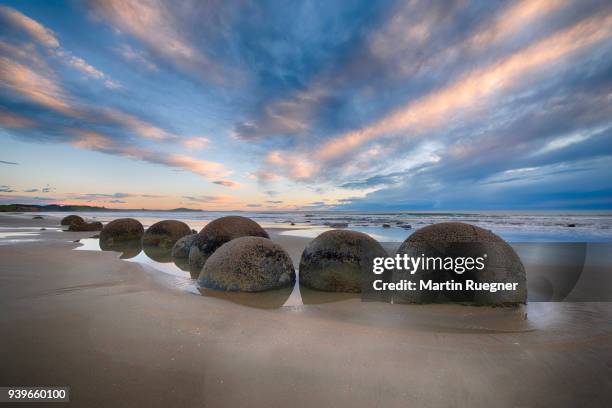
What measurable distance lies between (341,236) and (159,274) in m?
4.61

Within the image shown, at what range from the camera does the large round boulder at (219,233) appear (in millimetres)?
7715

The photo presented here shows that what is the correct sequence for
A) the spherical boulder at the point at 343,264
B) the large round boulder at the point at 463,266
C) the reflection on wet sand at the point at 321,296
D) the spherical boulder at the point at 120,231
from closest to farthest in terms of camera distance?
the large round boulder at the point at 463,266, the reflection on wet sand at the point at 321,296, the spherical boulder at the point at 343,264, the spherical boulder at the point at 120,231

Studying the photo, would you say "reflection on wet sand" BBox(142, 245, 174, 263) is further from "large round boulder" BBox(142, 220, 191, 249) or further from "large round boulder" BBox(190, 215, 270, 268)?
"large round boulder" BBox(190, 215, 270, 268)

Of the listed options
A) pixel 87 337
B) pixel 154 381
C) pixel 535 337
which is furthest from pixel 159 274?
pixel 535 337

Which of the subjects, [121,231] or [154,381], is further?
[121,231]

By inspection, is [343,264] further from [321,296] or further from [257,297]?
[257,297]

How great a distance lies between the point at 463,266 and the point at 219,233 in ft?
19.1

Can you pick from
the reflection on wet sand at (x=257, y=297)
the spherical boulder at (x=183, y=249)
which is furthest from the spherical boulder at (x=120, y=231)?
the reflection on wet sand at (x=257, y=297)

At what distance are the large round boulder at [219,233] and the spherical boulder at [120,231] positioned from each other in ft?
24.5

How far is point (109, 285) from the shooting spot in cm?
569

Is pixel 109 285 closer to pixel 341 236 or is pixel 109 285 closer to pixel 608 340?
pixel 341 236

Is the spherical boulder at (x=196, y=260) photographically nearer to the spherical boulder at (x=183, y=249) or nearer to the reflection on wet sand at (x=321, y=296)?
the spherical boulder at (x=183, y=249)

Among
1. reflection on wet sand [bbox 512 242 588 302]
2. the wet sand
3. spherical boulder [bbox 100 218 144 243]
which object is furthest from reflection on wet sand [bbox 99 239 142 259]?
reflection on wet sand [bbox 512 242 588 302]

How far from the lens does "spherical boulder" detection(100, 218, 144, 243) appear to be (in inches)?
514
